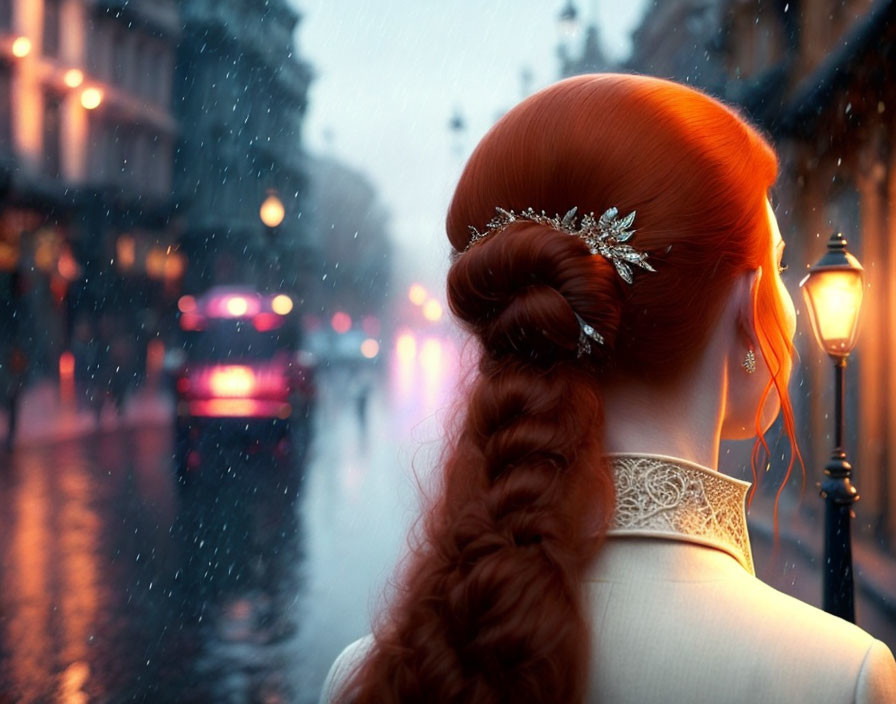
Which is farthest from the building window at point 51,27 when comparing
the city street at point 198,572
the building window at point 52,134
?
the city street at point 198,572

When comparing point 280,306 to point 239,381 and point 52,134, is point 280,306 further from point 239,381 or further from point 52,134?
point 52,134

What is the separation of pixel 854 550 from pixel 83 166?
31.5m

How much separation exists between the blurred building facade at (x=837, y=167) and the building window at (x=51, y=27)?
23.7m

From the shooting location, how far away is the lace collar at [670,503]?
113 centimetres

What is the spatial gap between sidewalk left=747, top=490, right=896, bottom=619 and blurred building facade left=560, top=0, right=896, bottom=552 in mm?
208

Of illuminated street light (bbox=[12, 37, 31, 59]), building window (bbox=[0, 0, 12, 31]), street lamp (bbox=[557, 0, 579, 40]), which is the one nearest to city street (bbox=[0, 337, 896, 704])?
street lamp (bbox=[557, 0, 579, 40])

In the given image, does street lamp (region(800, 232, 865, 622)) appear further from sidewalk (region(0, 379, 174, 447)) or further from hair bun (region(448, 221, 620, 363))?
sidewalk (region(0, 379, 174, 447))

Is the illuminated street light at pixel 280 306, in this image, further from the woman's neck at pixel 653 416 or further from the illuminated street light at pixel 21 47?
the woman's neck at pixel 653 416

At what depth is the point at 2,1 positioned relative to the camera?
3055 centimetres

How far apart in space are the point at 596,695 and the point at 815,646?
0.22 m

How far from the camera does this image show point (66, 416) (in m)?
20.7

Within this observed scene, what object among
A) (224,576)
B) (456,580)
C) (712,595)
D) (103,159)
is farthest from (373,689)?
(103,159)

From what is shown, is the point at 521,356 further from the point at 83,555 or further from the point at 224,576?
the point at 83,555

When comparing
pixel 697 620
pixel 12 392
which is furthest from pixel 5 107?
pixel 697 620
